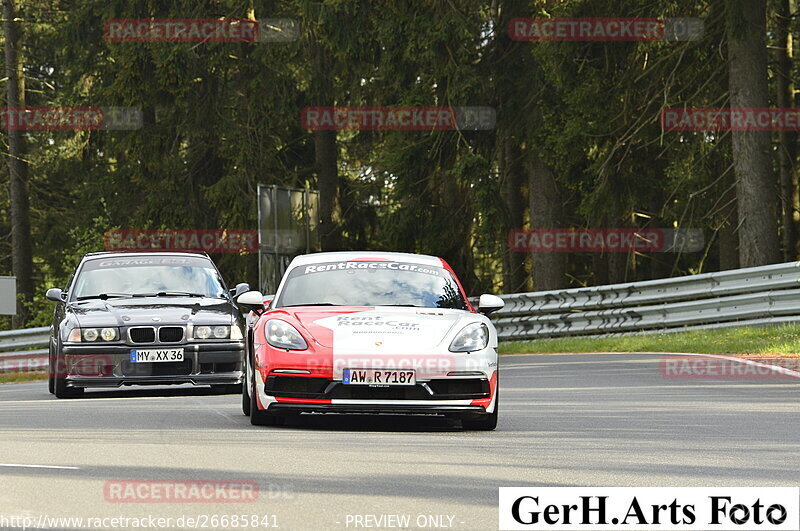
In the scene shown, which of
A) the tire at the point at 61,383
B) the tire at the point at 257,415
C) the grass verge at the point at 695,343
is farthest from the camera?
the grass verge at the point at 695,343

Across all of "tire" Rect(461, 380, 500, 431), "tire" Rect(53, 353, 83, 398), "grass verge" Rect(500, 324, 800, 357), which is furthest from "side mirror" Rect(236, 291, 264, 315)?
"grass verge" Rect(500, 324, 800, 357)

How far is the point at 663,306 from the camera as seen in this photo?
2458 cm

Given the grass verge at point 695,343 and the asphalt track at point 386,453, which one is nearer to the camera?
the asphalt track at point 386,453

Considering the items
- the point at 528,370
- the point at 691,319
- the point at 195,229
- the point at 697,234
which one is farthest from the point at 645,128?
the point at 195,229

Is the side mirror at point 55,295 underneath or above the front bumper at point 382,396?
above

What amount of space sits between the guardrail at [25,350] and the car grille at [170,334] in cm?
942

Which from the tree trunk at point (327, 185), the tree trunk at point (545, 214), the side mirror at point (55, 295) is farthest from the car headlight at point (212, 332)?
the tree trunk at point (327, 185)

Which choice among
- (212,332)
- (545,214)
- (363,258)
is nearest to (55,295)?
(212,332)

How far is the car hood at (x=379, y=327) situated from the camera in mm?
11398

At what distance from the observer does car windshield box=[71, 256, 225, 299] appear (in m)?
16.8

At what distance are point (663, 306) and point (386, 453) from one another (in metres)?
15.2

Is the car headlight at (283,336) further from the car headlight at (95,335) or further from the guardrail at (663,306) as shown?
the guardrail at (663,306)

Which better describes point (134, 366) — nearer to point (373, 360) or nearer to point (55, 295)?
point (55, 295)

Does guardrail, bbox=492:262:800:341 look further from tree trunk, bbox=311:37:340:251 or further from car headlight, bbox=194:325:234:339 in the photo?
tree trunk, bbox=311:37:340:251
